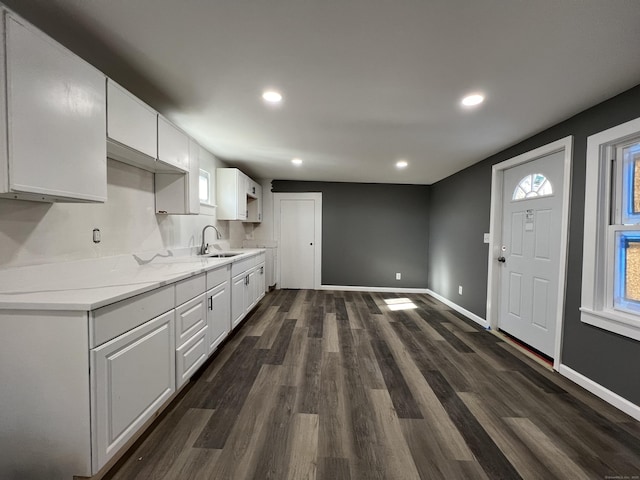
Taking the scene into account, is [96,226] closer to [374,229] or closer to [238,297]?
[238,297]

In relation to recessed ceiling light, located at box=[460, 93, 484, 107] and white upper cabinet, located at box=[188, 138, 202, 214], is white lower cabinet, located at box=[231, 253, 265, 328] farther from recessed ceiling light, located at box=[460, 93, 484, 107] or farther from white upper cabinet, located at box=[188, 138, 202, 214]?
recessed ceiling light, located at box=[460, 93, 484, 107]

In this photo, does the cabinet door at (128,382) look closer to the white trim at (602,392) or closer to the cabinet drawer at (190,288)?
the cabinet drawer at (190,288)

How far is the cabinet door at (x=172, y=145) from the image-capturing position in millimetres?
1957

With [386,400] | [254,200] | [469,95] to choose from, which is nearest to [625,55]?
[469,95]

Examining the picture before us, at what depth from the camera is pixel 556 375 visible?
216cm

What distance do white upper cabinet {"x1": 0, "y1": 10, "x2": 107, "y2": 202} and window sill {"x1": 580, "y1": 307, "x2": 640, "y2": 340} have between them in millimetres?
3425

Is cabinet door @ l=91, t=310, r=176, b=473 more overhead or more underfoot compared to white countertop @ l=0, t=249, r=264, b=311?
more underfoot

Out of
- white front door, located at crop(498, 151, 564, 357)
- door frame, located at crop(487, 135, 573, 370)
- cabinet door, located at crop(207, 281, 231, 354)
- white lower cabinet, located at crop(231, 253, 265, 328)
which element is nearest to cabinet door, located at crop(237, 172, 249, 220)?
white lower cabinet, located at crop(231, 253, 265, 328)

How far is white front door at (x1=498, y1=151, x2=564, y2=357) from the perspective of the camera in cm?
238

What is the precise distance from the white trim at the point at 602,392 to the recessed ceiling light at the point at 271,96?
3.18 meters

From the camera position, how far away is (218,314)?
7.88 ft

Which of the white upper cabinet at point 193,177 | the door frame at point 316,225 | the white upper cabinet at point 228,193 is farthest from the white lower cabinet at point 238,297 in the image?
the door frame at point 316,225

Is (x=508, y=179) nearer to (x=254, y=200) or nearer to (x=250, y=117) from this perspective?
(x=250, y=117)

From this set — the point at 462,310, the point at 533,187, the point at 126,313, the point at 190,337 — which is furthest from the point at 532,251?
the point at 126,313
